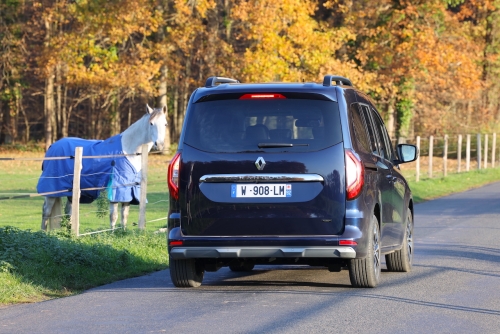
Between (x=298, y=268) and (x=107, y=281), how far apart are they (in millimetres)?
2290

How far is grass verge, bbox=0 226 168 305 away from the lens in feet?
33.8

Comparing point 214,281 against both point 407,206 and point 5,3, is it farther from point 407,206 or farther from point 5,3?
point 5,3

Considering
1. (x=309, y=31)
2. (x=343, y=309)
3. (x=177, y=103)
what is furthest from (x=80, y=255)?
(x=177, y=103)

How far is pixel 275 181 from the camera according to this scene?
968 centimetres

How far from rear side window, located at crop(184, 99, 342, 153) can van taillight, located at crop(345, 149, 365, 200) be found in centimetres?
20

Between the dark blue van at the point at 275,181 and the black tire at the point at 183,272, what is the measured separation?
10 cm

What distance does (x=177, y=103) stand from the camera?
6556 cm

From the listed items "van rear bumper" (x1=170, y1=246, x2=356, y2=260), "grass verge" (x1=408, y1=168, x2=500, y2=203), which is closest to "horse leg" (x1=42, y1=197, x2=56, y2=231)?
"van rear bumper" (x1=170, y1=246, x2=356, y2=260)

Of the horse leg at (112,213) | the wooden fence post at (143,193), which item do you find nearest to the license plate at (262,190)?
the wooden fence post at (143,193)

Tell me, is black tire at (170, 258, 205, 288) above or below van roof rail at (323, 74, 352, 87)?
below

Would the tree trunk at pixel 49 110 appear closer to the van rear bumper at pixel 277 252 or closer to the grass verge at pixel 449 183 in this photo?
Answer: the grass verge at pixel 449 183

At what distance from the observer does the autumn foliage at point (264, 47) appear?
40.0 m

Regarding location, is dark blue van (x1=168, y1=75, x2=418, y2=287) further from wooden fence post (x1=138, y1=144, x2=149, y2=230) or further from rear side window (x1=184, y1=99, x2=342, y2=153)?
wooden fence post (x1=138, y1=144, x2=149, y2=230)

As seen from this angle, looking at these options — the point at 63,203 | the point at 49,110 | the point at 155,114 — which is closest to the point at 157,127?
the point at 155,114
